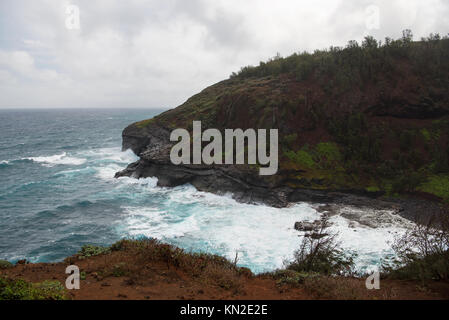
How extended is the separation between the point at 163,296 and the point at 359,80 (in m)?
42.4

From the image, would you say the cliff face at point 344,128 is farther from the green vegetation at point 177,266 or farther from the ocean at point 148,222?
the green vegetation at point 177,266

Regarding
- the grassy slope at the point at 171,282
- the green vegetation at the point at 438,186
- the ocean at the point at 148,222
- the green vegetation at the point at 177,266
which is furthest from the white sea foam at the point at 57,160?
the green vegetation at the point at 438,186

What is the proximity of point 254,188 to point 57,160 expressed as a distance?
149ft

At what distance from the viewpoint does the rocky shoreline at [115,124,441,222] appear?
28891mm

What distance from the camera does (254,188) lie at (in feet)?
112

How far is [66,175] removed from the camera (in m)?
46.8

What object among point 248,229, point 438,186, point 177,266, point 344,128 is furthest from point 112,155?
point 438,186

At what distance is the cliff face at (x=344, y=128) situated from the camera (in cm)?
3281

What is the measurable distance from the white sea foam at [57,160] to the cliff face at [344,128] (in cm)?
1767

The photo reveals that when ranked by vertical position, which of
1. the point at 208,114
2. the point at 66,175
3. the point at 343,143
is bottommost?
the point at 66,175

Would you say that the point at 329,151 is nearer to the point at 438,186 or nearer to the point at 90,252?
the point at 438,186

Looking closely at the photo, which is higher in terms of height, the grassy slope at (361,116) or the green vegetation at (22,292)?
the grassy slope at (361,116)
